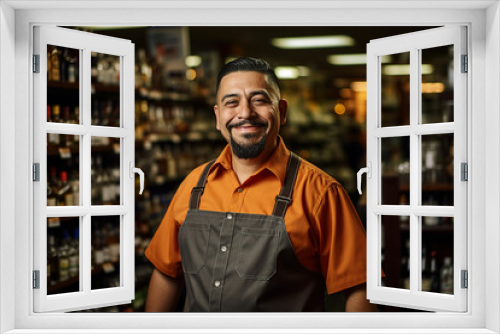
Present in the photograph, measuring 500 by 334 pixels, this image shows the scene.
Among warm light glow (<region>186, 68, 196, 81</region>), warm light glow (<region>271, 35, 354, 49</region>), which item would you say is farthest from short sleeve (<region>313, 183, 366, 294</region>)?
warm light glow (<region>271, 35, 354, 49</region>)

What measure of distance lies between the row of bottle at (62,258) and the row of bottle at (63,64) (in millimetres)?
1221

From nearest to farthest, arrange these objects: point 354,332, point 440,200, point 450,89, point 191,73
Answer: point 354,332 < point 450,89 < point 440,200 < point 191,73

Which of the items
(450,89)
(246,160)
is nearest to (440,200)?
(450,89)

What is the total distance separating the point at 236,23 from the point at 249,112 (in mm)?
792

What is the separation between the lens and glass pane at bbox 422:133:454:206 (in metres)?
4.35

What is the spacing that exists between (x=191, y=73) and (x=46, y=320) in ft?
9.87

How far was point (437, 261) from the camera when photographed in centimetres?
458

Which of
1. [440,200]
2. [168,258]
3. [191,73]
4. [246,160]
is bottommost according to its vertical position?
[168,258]

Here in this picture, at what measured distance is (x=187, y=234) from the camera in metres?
3.32

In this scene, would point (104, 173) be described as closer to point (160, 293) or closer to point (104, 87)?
point (104, 87)

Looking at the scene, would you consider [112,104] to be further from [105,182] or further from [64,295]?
[64,295]

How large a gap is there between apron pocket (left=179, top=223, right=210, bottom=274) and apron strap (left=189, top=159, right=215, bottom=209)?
0.44 ft

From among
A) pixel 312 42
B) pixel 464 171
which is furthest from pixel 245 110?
pixel 312 42

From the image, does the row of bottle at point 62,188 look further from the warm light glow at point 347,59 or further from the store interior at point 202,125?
the warm light glow at point 347,59
